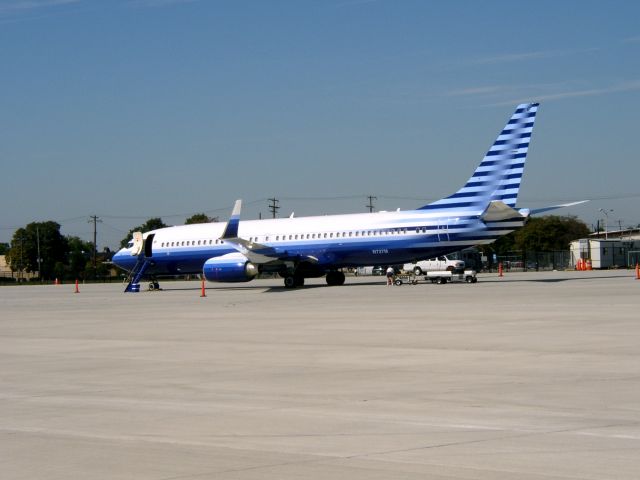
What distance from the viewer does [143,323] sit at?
1061 inches

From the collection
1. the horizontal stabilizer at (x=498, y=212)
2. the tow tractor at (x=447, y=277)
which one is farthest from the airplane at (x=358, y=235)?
the tow tractor at (x=447, y=277)

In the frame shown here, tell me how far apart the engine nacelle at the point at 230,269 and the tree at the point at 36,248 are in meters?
117

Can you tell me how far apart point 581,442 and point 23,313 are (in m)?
28.7

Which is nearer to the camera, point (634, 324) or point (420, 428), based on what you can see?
point (420, 428)

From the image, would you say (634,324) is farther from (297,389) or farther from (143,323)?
(143,323)

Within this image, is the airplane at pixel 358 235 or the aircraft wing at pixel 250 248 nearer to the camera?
the airplane at pixel 358 235

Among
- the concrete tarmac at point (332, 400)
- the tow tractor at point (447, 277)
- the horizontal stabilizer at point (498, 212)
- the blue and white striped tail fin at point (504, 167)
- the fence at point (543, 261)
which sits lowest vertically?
the concrete tarmac at point (332, 400)

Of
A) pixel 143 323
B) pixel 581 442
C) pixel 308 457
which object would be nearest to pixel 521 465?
pixel 581 442

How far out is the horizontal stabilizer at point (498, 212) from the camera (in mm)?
44375

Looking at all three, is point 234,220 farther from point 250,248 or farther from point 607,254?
point 607,254

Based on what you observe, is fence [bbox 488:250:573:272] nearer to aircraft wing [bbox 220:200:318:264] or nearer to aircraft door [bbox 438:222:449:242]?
aircraft wing [bbox 220:200:318:264]

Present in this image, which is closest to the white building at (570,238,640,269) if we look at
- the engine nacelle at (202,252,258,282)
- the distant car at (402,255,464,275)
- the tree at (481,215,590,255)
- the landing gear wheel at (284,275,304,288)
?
the tree at (481,215,590,255)

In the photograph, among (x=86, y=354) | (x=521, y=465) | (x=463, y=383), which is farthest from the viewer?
(x=86, y=354)

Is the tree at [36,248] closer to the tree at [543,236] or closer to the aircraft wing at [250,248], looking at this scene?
the tree at [543,236]
